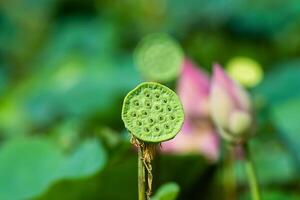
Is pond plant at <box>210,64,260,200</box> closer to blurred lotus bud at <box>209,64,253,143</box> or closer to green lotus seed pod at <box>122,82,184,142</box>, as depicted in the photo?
blurred lotus bud at <box>209,64,253,143</box>

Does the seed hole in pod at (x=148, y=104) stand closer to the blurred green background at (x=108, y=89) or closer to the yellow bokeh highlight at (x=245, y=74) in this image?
the blurred green background at (x=108, y=89)

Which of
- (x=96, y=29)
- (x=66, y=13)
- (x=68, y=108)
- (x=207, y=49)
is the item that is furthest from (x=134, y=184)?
(x=66, y=13)

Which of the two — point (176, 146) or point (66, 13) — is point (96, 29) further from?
point (176, 146)

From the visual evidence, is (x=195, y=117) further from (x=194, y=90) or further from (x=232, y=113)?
(x=232, y=113)

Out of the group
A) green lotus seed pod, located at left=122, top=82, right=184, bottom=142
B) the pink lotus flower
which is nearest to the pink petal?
the pink lotus flower

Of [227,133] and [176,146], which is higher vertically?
[176,146]
